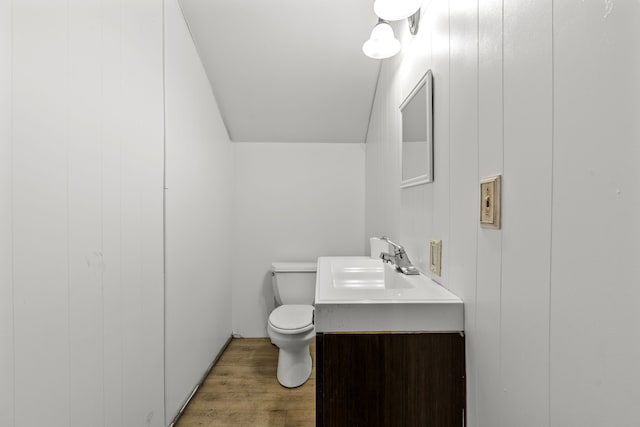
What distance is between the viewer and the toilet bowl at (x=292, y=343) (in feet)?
6.19

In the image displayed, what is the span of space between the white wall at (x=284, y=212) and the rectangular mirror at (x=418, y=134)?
1243 millimetres

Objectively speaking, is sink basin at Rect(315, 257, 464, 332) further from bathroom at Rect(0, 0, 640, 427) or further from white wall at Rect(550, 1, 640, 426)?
white wall at Rect(550, 1, 640, 426)

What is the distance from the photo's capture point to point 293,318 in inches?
79.1

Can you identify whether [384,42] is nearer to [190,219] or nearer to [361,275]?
[361,275]

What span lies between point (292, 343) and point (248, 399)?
40 cm

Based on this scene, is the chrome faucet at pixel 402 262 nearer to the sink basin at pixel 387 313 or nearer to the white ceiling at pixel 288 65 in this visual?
the sink basin at pixel 387 313

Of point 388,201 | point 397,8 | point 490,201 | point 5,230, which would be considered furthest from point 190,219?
point 490,201

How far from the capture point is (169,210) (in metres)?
1.56

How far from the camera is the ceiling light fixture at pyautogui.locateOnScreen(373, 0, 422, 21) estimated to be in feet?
3.65

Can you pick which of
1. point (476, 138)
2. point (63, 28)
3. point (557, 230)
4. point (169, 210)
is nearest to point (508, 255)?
point (557, 230)

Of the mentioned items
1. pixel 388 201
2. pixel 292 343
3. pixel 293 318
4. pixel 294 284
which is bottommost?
pixel 292 343

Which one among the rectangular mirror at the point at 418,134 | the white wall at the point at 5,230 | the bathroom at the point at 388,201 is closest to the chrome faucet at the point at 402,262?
the bathroom at the point at 388,201

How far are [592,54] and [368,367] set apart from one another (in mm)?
871

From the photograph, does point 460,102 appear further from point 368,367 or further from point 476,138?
point 368,367
